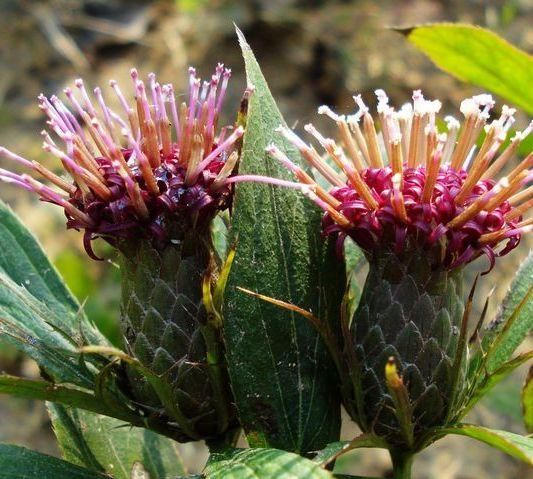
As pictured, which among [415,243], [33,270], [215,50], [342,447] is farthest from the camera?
[215,50]

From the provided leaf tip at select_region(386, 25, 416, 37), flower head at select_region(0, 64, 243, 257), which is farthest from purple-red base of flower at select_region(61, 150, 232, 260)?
leaf tip at select_region(386, 25, 416, 37)

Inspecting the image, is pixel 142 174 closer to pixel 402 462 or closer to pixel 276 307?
pixel 276 307

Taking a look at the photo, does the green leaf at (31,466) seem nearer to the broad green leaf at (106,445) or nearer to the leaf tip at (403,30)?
the broad green leaf at (106,445)

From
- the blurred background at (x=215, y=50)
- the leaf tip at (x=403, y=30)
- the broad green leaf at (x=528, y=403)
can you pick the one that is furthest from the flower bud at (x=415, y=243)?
the blurred background at (x=215, y=50)

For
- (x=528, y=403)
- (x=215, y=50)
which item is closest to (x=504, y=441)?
(x=528, y=403)

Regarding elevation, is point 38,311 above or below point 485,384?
above

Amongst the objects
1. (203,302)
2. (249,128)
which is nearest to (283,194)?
(249,128)
